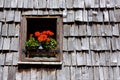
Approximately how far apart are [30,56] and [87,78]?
44.6 inches

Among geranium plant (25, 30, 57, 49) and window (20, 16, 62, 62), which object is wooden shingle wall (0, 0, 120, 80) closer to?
window (20, 16, 62, 62)

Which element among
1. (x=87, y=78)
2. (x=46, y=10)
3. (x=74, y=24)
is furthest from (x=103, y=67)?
(x=46, y=10)

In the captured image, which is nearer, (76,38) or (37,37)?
(76,38)

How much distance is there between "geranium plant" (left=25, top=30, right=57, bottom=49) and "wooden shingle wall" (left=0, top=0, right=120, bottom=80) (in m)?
0.22

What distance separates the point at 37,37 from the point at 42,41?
0.21m

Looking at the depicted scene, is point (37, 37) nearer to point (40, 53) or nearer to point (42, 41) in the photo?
point (42, 41)

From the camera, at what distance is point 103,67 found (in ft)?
22.5

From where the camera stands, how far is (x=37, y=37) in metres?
7.18

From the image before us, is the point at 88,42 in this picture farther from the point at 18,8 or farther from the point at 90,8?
the point at 18,8

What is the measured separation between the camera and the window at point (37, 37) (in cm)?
693

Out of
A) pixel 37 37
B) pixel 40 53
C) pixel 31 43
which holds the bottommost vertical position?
pixel 40 53

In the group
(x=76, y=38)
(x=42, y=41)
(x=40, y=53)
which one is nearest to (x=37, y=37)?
(x=42, y=41)

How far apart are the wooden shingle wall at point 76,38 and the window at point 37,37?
9 centimetres

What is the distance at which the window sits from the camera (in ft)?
22.7
